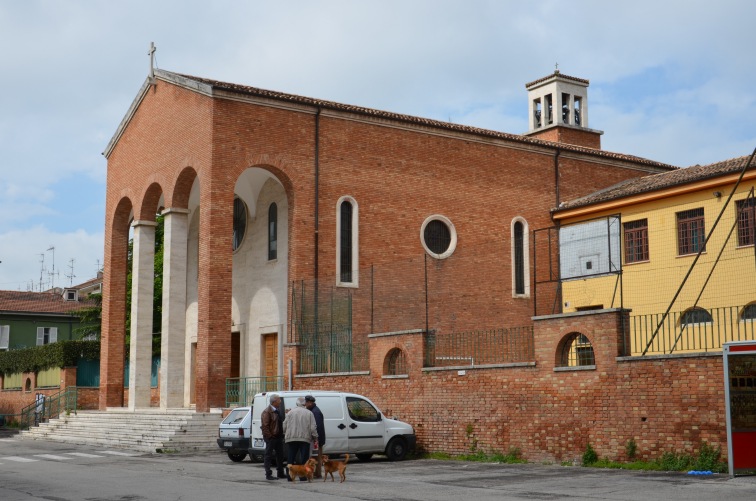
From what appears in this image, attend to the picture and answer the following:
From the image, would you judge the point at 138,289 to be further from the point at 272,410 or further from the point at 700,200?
the point at 700,200

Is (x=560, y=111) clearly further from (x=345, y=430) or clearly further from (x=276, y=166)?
(x=345, y=430)

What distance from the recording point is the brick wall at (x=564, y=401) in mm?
14766

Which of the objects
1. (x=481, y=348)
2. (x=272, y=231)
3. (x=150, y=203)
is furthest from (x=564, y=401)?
(x=150, y=203)

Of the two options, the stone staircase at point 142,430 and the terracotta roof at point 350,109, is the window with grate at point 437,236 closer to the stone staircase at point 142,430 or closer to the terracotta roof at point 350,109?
the terracotta roof at point 350,109

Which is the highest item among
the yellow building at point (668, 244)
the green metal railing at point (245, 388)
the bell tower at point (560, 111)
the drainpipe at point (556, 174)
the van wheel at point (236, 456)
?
the bell tower at point (560, 111)

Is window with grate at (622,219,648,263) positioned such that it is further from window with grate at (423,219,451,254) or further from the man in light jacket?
the man in light jacket

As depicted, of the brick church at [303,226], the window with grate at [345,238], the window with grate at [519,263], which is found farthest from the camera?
the window with grate at [519,263]

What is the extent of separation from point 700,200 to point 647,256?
2.31 m

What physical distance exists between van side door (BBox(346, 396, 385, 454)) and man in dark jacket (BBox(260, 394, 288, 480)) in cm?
275

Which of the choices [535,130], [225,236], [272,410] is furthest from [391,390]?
[535,130]

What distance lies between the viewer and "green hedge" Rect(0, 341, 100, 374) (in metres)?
35.1

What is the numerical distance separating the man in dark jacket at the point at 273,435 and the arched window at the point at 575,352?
5299 millimetres

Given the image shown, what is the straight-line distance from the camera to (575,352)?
677 inches

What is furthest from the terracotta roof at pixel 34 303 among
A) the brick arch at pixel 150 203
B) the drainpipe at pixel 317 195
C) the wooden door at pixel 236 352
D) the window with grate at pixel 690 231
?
the window with grate at pixel 690 231
